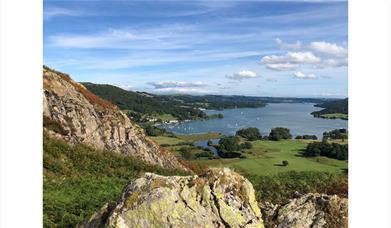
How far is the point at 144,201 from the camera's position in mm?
5215

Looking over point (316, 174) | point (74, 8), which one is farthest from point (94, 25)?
point (316, 174)

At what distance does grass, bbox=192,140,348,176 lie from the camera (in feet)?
36.0

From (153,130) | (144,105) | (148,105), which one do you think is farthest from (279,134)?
(144,105)

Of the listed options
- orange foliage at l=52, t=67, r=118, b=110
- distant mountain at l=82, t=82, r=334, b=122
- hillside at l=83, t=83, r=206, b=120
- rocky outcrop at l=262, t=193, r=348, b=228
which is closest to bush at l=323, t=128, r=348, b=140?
rocky outcrop at l=262, t=193, r=348, b=228

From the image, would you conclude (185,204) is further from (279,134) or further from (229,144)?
(229,144)

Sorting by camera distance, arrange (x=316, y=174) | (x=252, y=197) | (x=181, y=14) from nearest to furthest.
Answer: (x=252, y=197) → (x=181, y=14) → (x=316, y=174)

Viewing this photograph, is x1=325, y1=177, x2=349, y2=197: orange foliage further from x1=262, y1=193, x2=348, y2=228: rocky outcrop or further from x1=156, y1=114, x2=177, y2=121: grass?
x1=156, y1=114, x2=177, y2=121: grass

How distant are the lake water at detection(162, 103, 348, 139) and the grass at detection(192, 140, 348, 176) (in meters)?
0.39
